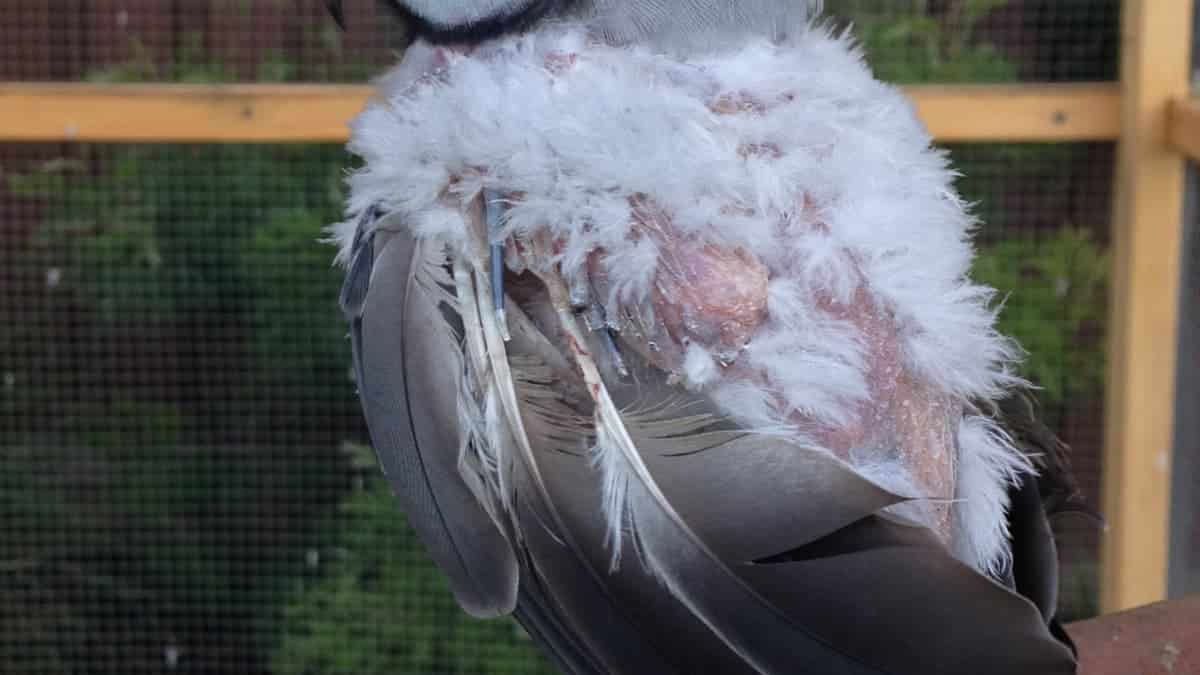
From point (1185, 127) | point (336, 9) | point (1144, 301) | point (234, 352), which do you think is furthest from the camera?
point (234, 352)

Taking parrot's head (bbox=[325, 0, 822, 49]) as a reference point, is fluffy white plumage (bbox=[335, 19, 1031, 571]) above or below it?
below

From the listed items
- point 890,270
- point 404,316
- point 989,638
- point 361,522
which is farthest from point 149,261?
point 989,638

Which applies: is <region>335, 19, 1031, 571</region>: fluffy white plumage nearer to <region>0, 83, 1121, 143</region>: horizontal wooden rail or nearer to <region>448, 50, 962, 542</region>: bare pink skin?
<region>448, 50, 962, 542</region>: bare pink skin

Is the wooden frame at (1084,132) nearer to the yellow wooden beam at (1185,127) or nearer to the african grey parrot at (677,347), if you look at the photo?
the yellow wooden beam at (1185,127)

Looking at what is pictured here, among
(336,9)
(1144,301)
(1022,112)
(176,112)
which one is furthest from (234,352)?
(1144,301)

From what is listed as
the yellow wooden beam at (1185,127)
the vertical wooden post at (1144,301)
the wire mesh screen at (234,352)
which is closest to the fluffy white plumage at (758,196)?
the yellow wooden beam at (1185,127)

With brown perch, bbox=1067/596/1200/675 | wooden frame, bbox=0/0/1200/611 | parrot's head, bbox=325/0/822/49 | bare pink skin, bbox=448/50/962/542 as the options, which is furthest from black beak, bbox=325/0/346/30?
brown perch, bbox=1067/596/1200/675

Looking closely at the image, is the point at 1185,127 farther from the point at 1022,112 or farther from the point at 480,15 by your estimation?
the point at 480,15

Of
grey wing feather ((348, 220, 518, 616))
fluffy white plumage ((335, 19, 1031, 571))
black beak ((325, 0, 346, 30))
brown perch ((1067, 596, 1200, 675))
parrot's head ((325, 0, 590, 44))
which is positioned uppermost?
black beak ((325, 0, 346, 30))
